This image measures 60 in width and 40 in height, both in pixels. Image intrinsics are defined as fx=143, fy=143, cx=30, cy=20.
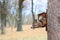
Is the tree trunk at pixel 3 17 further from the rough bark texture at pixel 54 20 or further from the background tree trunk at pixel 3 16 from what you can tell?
the rough bark texture at pixel 54 20

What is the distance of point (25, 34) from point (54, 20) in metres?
1.37

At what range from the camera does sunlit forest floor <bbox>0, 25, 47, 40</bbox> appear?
174 cm

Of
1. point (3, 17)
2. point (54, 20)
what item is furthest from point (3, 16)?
point (54, 20)

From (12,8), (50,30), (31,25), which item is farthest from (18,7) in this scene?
(50,30)

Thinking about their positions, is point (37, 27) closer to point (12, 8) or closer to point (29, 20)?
point (29, 20)

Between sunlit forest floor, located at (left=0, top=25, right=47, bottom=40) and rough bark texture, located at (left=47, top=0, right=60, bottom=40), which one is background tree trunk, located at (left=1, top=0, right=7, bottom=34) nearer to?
sunlit forest floor, located at (left=0, top=25, right=47, bottom=40)

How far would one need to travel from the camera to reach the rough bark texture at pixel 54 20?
401 millimetres

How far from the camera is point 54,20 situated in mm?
411

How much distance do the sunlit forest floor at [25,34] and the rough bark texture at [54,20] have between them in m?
1.30

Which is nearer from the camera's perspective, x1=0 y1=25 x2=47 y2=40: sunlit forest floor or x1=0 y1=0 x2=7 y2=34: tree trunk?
x1=0 y1=0 x2=7 y2=34: tree trunk

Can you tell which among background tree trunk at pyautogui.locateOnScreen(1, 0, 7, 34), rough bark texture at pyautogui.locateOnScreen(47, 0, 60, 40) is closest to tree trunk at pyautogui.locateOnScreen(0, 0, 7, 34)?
→ background tree trunk at pyautogui.locateOnScreen(1, 0, 7, 34)

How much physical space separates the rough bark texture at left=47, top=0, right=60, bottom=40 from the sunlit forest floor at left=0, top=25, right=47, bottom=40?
A: 4.27 ft

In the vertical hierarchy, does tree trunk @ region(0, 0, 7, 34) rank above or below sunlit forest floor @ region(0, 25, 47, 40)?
above

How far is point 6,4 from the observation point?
5.36 feet
